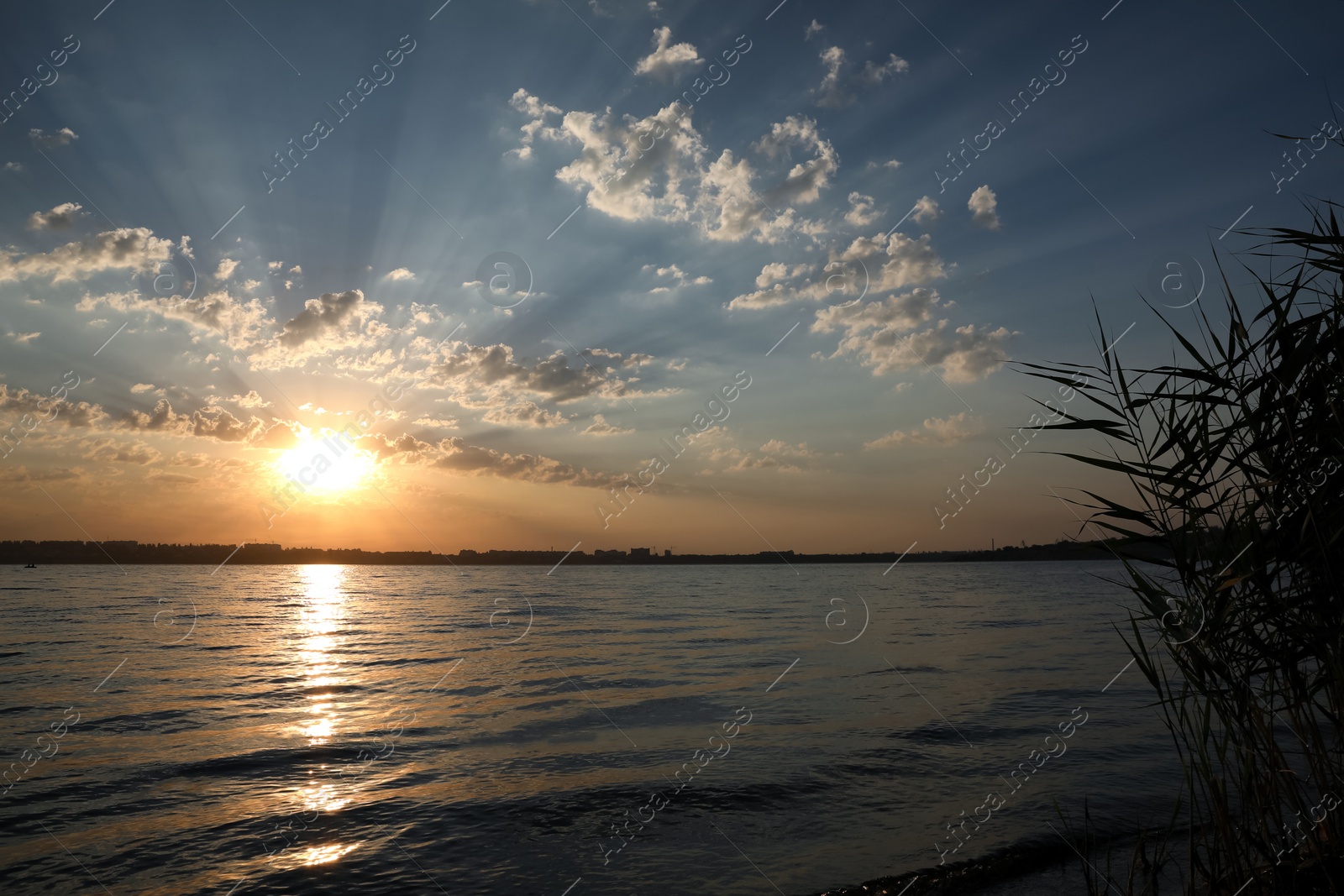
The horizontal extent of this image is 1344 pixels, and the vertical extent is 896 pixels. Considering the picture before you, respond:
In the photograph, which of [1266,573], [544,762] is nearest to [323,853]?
[544,762]

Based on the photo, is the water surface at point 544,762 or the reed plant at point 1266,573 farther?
the water surface at point 544,762

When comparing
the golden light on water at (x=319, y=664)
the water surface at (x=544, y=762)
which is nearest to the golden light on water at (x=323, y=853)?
the water surface at (x=544, y=762)

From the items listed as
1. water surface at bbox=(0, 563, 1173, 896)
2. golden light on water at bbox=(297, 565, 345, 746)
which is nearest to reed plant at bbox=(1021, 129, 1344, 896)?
water surface at bbox=(0, 563, 1173, 896)

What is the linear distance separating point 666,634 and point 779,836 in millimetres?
26036

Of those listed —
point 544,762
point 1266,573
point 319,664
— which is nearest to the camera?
point 1266,573

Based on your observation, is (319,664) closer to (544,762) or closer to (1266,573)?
(544,762)

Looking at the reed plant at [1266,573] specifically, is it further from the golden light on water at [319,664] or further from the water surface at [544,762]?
the golden light on water at [319,664]

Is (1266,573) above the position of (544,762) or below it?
above

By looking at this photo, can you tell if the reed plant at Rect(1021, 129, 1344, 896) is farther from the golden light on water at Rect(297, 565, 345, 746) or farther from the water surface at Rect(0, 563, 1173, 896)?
the golden light on water at Rect(297, 565, 345, 746)

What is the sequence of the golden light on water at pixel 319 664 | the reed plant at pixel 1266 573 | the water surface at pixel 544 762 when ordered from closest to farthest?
1. the reed plant at pixel 1266 573
2. the water surface at pixel 544 762
3. the golden light on water at pixel 319 664

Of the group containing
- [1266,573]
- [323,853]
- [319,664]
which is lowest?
[319,664]

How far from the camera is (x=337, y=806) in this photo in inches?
414

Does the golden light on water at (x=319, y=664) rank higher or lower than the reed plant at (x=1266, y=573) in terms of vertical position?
lower

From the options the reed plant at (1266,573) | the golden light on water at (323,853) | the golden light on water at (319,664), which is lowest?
the golden light on water at (319,664)
